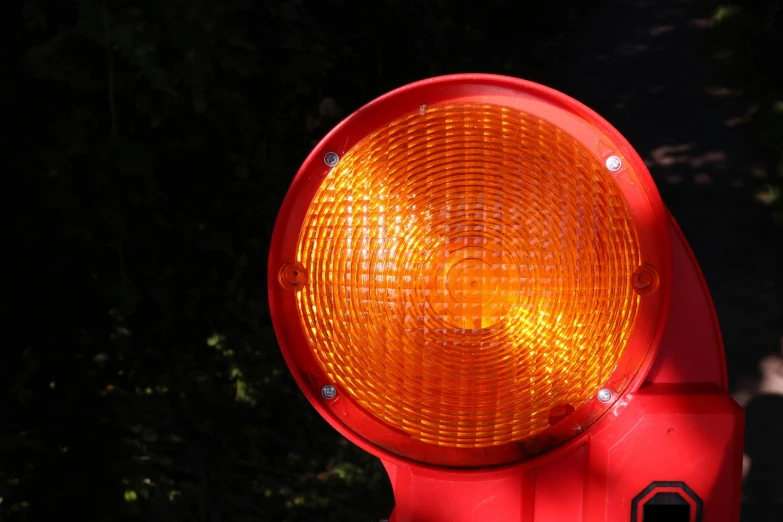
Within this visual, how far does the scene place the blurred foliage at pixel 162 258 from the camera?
73.8 inches

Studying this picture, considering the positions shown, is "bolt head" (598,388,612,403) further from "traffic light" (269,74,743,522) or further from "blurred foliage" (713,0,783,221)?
"blurred foliage" (713,0,783,221)

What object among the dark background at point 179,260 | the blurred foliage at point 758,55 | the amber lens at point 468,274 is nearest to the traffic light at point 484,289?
the amber lens at point 468,274

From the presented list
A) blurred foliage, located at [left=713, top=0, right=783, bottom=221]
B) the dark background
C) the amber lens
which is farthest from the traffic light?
blurred foliage, located at [left=713, top=0, right=783, bottom=221]

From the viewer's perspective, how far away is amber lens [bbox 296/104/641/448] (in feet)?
3.52

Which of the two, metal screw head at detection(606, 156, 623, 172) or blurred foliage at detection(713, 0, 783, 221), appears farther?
blurred foliage at detection(713, 0, 783, 221)

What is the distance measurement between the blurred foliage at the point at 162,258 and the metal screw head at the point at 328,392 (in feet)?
3.25

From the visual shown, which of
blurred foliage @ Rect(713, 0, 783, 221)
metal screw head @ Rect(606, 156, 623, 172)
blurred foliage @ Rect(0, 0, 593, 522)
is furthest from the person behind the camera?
blurred foliage @ Rect(713, 0, 783, 221)

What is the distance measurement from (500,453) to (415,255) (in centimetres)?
30

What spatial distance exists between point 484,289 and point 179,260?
1.36 metres

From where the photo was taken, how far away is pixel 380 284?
3.59ft

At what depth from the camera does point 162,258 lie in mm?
2197

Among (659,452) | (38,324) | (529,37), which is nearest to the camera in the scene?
(659,452)

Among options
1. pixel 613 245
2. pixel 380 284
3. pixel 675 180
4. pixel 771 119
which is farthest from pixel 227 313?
pixel 771 119

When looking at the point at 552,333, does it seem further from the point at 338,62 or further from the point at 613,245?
the point at 338,62
